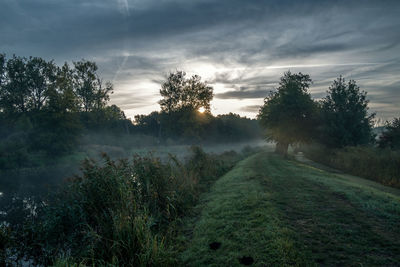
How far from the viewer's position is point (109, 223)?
5227 millimetres

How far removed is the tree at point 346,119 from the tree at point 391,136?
2354 mm

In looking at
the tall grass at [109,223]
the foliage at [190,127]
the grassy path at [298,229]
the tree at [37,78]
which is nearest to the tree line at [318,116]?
the grassy path at [298,229]

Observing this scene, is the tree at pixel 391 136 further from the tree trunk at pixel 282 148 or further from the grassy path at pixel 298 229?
the grassy path at pixel 298 229

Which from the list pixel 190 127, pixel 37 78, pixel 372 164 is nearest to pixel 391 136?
pixel 372 164

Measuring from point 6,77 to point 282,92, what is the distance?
53.0 m

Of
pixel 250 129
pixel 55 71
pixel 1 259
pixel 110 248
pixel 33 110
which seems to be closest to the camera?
pixel 110 248

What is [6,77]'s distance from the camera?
144 ft

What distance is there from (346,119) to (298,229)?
25730mm

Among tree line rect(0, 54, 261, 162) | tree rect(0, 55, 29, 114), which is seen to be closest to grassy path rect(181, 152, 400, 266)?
tree line rect(0, 54, 261, 162)

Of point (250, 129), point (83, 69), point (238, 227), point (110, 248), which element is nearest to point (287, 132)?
point (238, 227)

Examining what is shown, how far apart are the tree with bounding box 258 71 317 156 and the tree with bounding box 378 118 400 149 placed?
708 cm

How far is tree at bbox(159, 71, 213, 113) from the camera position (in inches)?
2168

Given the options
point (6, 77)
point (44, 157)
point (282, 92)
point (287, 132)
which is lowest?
point (44, 157)

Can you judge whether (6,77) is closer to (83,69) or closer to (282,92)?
(83,69)
